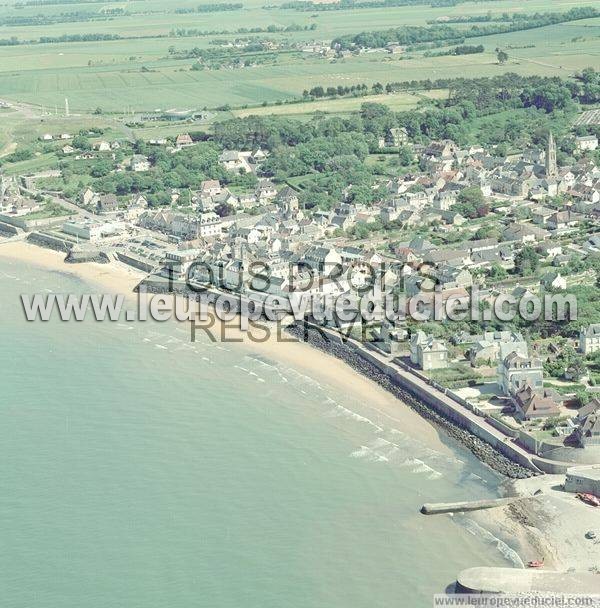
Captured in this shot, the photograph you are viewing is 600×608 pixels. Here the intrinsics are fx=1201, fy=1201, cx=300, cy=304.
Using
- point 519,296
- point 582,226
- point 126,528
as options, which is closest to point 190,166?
point 582,226

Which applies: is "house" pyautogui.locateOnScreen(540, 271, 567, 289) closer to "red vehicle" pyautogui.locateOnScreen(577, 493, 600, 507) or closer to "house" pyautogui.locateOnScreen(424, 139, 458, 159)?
"red vehicle" pyautogui.locateOnScreen(577, 493, 600, 507)

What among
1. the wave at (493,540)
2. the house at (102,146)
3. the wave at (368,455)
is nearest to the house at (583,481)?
the wave at (493,540)

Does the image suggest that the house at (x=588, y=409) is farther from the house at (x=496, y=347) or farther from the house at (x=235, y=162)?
the house at (x=235, y=162)

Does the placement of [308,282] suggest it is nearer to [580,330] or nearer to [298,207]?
[580,330]

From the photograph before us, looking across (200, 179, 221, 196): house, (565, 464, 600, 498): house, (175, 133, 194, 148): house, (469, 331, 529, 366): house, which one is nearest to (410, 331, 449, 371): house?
(469, 331, 529, 366): house

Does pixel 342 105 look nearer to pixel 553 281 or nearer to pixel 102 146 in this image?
pixel 102 146

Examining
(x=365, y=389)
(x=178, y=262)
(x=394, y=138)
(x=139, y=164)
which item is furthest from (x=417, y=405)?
(x=394, y=138)
